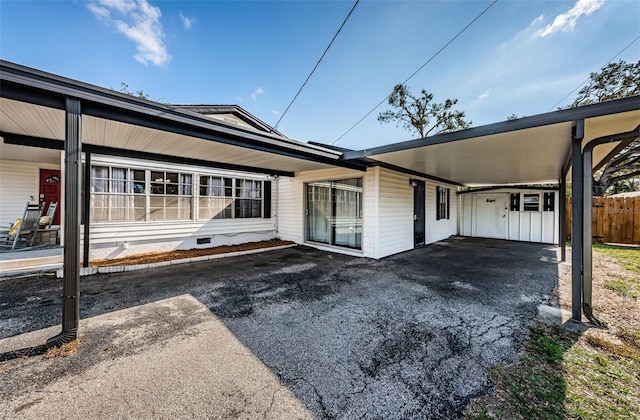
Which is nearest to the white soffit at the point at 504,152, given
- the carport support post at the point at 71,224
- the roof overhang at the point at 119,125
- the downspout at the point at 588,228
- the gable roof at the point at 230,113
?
the downspout at the point at 588,228

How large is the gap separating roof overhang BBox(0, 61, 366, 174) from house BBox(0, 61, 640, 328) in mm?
15

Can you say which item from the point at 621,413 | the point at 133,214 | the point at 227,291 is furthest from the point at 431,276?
the point at 133,214

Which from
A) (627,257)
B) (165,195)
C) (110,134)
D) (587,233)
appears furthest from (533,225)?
(110,134)

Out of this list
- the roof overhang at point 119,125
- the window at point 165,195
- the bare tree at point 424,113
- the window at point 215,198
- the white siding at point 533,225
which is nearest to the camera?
the roof overhang at point 119,125

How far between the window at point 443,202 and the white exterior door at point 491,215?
1449 millimetres

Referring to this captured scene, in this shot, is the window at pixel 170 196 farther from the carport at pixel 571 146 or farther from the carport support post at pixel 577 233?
the carport support post at pixel 577 233

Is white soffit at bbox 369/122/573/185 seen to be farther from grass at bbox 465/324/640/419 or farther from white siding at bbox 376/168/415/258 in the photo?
grass at bbox 465/324/640/419

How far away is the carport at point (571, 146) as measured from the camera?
2.79 m

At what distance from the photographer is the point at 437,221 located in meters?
9.27

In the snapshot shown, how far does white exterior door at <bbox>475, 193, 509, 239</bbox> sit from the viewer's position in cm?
980

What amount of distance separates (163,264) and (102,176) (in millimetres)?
2565

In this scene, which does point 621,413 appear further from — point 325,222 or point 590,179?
point 325,222

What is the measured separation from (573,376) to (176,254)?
7035 millimetres

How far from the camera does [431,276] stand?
475 cm
